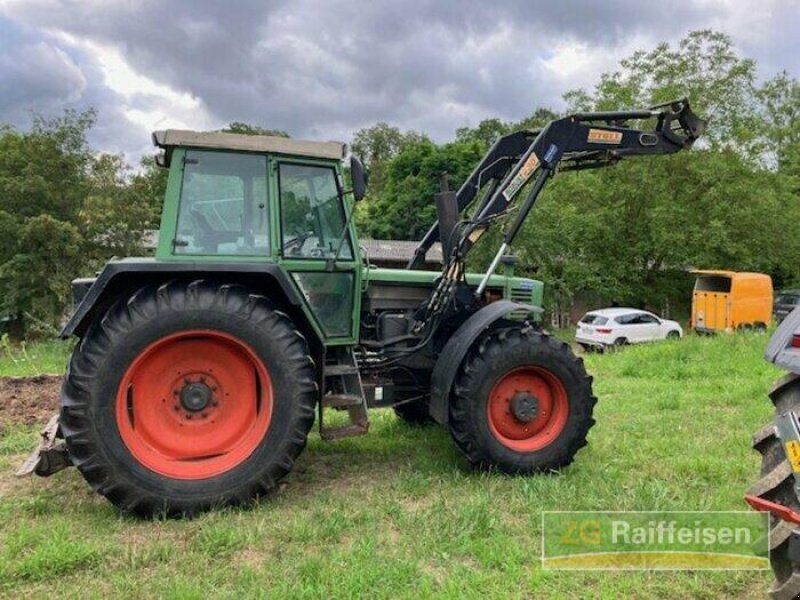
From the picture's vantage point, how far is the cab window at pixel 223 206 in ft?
15.2

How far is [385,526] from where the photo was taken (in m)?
4.14

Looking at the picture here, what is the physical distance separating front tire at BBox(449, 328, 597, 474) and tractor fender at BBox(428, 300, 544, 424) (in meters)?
0.07

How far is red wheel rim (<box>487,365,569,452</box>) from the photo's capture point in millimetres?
5199

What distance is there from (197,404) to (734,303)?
19.7 meters

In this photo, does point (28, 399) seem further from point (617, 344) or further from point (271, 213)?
point (617, 344)

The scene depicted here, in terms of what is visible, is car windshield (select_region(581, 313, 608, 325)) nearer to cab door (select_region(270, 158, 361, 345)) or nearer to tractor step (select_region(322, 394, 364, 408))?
cab door (select_region(270, 158, 361, 345))

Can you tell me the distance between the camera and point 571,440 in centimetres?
521

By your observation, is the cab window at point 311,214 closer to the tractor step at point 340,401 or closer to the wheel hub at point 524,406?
the tractor step at point 340,401

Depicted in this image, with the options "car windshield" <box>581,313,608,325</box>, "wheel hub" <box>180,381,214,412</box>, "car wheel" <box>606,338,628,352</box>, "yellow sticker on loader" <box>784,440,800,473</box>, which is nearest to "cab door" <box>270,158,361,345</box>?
"wheel hub" <box>180,381,214,412</box>

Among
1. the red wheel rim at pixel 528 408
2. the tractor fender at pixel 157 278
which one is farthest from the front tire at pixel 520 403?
the tractor fender at pixel 157 278

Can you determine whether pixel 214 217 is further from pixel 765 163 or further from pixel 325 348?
pixel 765 163

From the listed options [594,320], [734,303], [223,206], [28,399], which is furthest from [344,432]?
[734,303]

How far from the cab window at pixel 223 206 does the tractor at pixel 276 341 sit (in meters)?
0.01

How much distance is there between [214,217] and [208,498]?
195 cm
